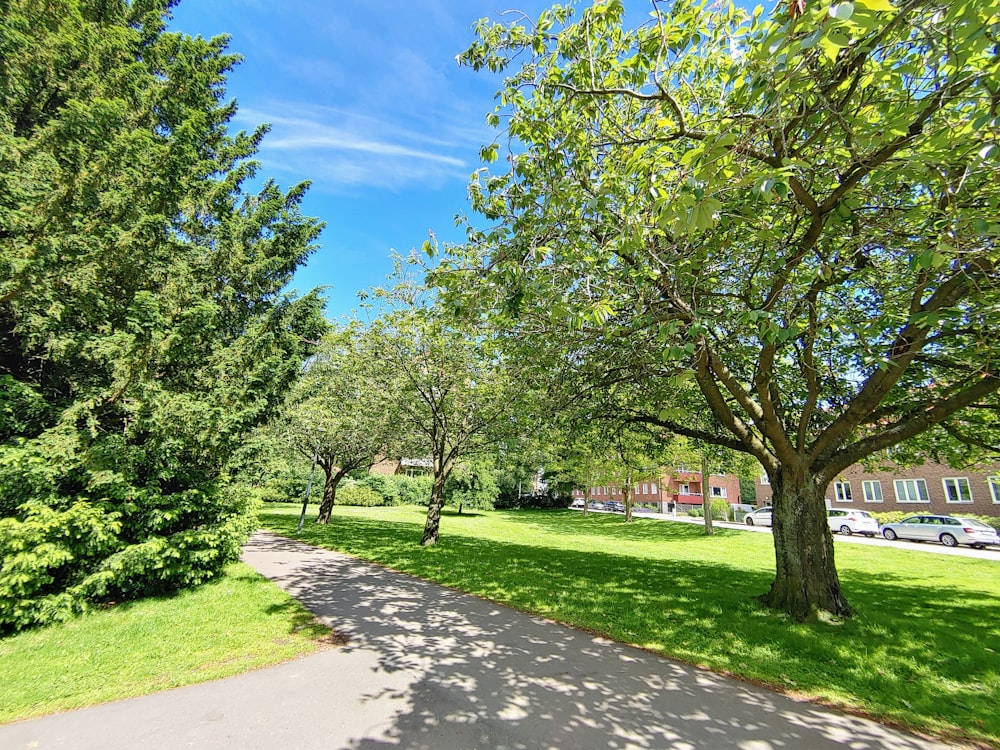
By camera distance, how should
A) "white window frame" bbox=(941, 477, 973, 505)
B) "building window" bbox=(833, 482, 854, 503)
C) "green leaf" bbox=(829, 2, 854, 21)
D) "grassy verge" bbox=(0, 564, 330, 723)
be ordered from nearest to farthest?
1. "green leaf" bbox=(829, 2, 854, 21)
2. "grassy verge" bbox=(0, 564, 330, 723)
3. "white window frame" bbox=(941, 477, 973, 505)
4. "building window" bbox=(833, 482, 854, 503)

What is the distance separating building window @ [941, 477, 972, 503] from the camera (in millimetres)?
27516

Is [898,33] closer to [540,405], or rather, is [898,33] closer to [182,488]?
[540,405]

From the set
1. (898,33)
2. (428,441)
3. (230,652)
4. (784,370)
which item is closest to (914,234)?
(898,33)

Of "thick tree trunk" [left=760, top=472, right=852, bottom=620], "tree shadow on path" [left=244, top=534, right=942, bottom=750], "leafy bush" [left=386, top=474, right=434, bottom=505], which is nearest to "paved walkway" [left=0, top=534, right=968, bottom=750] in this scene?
"tree shadow on path" [left=244, top=534, right=942, bottom=750]

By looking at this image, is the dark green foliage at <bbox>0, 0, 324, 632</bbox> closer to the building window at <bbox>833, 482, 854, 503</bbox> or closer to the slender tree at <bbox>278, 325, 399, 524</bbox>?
the slender tree at <bbox>278, 325, 399, 524</bbox>

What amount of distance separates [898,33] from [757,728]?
5898 mm

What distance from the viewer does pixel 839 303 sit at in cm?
739

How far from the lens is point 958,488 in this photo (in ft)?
92.0

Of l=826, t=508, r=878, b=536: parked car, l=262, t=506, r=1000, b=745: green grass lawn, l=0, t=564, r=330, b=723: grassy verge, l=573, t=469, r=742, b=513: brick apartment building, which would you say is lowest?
l=0, t=564, r=330, b=723: grassy verge

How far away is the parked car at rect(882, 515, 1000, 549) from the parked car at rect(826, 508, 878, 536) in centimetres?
110

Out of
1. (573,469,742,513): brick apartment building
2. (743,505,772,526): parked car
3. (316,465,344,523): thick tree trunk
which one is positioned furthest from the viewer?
(573,469,742,513): brick apartment building

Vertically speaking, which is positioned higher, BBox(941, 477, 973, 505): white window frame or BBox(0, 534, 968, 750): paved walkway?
BBox(941, 477, 973, 505): white window frame

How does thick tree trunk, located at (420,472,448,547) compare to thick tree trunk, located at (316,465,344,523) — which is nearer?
thick tree trunk, located at (420,472,448,547)

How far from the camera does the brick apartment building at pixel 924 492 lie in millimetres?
26641
